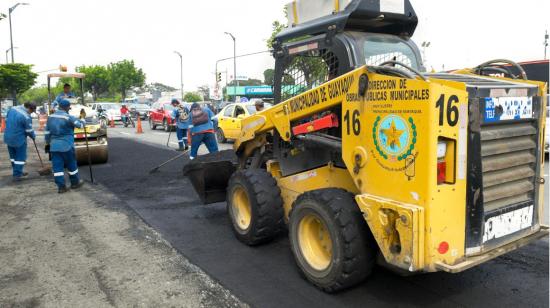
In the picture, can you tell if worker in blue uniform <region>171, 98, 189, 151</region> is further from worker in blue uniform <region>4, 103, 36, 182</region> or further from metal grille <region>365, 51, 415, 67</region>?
metal grille <region>365, 51, 415, 67</region>

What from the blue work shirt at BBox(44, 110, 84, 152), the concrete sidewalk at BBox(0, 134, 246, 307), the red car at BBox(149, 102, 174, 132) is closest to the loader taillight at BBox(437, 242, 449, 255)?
the concrete sidewalk at BBox(0, 134, 246, 307)

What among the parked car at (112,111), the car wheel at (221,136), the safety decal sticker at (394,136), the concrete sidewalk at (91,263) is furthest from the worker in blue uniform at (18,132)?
the parked car at (112,111)

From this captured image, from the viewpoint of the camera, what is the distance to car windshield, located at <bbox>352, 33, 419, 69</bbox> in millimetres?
4134

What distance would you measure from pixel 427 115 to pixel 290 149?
6.48 feet

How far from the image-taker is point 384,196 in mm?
3326

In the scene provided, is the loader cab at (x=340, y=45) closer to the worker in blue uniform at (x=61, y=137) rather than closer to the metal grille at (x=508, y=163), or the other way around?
the metal grille at (x=508, y=163)

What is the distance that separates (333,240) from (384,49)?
1903mm

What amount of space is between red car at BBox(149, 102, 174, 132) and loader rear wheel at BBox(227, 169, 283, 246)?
1824cm

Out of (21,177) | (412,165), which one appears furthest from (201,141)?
(412,165)

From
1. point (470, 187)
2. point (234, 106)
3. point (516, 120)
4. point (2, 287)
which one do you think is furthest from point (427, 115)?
point (234, 106)

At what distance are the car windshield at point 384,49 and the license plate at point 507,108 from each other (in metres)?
1.20

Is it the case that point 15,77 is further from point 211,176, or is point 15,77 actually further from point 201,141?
point 211,176

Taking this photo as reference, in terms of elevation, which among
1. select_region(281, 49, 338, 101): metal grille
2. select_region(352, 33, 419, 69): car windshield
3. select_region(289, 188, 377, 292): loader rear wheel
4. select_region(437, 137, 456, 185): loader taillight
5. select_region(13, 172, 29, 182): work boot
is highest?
select_region(352, 33, 419, 69): car windshield

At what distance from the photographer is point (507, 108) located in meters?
3.35
